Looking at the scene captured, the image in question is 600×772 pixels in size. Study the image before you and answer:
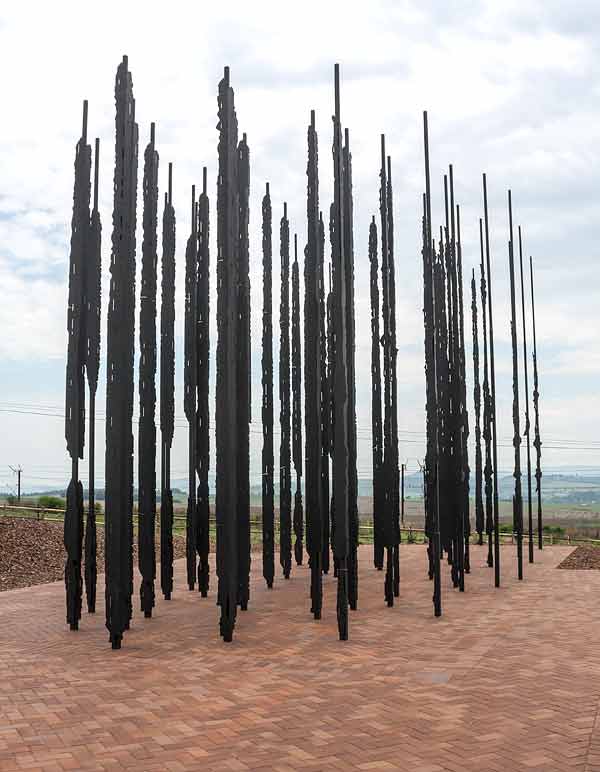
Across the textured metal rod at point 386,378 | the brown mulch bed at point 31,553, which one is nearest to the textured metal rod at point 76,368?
the textured metal rod at point 386,378

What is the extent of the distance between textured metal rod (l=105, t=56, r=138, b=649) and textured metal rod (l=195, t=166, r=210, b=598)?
2.67 meters

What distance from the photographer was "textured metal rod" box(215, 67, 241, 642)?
9.23m

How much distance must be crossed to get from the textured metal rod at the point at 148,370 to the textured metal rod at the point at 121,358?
1.63 meters

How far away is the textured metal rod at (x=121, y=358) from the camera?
29.8ft

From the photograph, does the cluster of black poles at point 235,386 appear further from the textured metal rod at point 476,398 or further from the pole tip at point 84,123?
the textured metal rod at point 476,398

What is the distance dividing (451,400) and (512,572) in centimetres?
423

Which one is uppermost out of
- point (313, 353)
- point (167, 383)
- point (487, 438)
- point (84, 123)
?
point (84, 123)

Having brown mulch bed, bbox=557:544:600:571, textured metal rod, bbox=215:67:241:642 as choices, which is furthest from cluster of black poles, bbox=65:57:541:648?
brown mulch bed, bbox=557:544:600:571

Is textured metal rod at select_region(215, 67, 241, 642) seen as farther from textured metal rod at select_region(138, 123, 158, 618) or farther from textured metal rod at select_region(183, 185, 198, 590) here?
textured metal rod at select_region(183, 185, 198, 590)

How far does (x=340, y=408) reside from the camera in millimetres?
9469

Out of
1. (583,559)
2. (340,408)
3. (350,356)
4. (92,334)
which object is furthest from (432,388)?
(583,559)

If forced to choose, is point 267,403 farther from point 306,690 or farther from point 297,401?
point 306,690

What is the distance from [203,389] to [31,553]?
7814 millimetres

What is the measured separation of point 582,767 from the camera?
16.0ft
